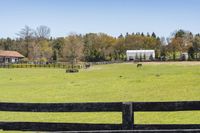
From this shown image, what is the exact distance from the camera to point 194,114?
1653cm

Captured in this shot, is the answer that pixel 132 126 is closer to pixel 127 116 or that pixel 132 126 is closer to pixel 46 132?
pixel 127 116

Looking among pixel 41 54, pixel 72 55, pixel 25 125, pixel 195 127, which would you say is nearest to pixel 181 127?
pixel 195 127

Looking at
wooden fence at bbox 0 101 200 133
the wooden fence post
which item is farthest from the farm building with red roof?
the wooden fence post

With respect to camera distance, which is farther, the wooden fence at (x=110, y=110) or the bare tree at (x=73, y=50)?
the bare tree at (x=73, y=50)

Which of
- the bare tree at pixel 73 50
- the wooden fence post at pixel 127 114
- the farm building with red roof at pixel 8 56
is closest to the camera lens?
the wooden fence post at pixel 127 114

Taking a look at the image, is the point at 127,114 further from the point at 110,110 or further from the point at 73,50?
the point at 73,50

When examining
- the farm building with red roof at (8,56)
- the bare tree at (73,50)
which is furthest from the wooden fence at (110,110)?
the farm building with red roof at (8,56)

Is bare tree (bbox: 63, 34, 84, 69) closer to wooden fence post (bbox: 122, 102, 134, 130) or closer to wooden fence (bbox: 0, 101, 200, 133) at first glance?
wooden fence (bbox: 0, 101, 200, 133)

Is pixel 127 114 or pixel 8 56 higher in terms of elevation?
pixel 8 56

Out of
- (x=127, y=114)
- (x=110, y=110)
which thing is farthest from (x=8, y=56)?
(x=127, y=114)

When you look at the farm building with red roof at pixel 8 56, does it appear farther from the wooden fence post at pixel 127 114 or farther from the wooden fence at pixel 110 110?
the wooden fence post at pixel 127 114

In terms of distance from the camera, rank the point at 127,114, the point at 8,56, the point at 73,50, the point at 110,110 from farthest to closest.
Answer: the point at 8,56
the point at 73,50
the point at 110,110
the point at 127,114

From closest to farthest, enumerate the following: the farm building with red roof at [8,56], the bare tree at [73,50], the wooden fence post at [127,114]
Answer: the wooden fence post at [127,114] → the bare tree at [73,50] → the farm building with red roof at [8,56]

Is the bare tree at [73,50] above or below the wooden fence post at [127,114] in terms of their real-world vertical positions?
above
